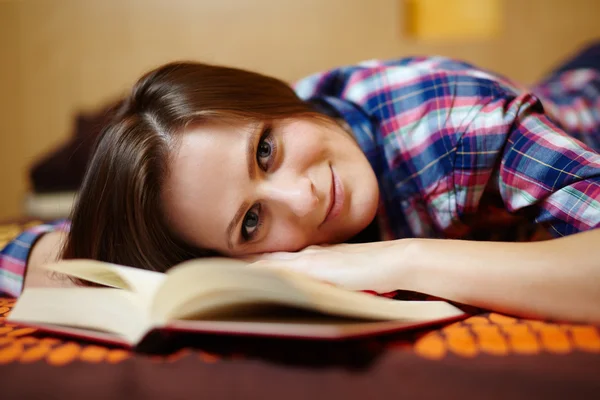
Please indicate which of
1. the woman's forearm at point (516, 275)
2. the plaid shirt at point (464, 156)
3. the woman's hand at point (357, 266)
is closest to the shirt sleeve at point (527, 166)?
the plaid shirt at point (464, 156)

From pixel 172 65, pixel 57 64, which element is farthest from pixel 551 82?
pixel 57 64

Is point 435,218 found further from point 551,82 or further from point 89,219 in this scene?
point 551,82

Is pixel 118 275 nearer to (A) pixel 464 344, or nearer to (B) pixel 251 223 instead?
(B) pixel 251 223

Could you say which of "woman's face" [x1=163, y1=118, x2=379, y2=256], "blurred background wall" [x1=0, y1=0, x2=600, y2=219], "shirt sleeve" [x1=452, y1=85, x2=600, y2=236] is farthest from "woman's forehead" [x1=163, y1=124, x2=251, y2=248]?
"blurred background wall" [x1=0, y1=0, x2=600, y2=219]

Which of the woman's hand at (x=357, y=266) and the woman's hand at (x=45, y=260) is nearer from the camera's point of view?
the woman's hand at (x=357, y=266)

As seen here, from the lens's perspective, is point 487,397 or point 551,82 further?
point 551,82

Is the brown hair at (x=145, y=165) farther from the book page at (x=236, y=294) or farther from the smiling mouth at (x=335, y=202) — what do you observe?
the book page at (x=236, y=294)

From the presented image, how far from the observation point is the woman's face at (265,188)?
2.20 feet

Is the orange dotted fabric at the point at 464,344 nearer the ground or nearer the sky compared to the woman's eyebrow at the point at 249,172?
nearer the ground

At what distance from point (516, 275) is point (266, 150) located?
382 mm

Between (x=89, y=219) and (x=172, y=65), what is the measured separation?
0.95 ft

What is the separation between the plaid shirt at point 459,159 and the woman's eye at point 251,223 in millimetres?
254

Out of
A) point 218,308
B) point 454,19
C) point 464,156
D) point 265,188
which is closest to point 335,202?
point 265,188

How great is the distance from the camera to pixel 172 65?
2.70 feet
